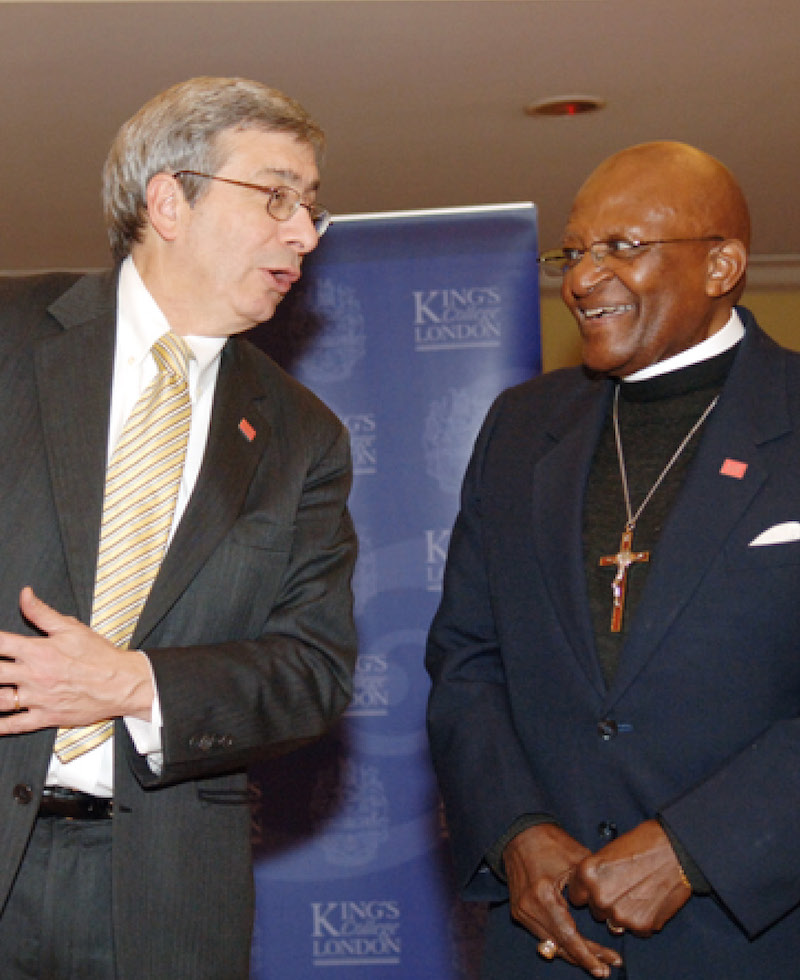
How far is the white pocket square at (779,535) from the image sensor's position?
214cm

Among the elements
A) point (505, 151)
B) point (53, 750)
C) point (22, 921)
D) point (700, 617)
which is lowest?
point (22, 921)

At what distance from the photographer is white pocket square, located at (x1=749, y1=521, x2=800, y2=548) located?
2.14 m

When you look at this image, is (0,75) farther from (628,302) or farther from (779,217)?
(779,217)

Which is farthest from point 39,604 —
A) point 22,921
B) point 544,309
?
point 544,309

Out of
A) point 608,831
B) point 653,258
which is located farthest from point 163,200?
point 608,831

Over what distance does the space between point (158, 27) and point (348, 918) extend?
3.60 m

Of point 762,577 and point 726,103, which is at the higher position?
point 726,103

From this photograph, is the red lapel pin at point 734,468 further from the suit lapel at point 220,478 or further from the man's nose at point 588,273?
the suit lapel at point 220,478

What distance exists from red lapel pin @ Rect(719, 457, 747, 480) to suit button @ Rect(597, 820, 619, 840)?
2.12 feet

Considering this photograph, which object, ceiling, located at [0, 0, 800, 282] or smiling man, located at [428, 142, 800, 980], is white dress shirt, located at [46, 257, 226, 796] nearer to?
smiling man, located at [428, 142, 800, 980]

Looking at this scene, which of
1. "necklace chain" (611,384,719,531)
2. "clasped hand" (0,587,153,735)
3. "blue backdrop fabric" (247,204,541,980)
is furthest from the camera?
"blue backdrop fabric" (247,204,541,980)

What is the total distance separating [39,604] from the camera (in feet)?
6.44


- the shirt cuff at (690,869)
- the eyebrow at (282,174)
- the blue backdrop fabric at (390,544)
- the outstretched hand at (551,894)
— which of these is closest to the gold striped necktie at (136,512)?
the eyebrow at (282,174)

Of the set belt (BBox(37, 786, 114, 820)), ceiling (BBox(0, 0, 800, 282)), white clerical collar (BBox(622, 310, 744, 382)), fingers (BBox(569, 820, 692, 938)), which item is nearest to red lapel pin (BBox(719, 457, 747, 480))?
white clerical collar (BBox(622, 310, 744, 382))
